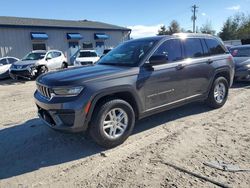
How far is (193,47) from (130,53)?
156 centimetres

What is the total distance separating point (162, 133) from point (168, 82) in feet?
3.26

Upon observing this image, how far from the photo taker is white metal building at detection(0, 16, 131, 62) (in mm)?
22922

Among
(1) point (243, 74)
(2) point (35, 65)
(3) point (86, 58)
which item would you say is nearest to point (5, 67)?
(2) point (35, 65)

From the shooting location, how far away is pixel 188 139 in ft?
14.4

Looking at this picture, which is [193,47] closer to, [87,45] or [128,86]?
[128,86]

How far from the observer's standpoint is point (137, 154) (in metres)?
3.89

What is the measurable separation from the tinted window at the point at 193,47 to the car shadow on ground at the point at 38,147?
1.46m

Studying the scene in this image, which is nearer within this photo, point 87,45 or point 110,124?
point 110,124

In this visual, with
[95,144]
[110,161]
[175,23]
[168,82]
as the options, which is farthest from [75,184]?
[175,23]

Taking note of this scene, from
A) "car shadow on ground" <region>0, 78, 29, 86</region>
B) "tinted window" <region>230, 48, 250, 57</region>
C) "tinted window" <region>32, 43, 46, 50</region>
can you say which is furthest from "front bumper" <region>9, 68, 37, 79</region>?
"tinted window" <region>32, 43, 46, 50</region>

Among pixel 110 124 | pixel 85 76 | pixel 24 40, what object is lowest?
pixel 110 124

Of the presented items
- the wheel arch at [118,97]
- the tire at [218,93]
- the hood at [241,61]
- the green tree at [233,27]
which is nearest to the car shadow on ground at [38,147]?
the wheel arch at [118,97]

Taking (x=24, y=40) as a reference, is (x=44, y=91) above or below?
below

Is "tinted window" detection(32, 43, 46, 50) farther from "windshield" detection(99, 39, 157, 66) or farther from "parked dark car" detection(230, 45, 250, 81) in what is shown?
"windshield" detection(99, 39, 157, 66)
